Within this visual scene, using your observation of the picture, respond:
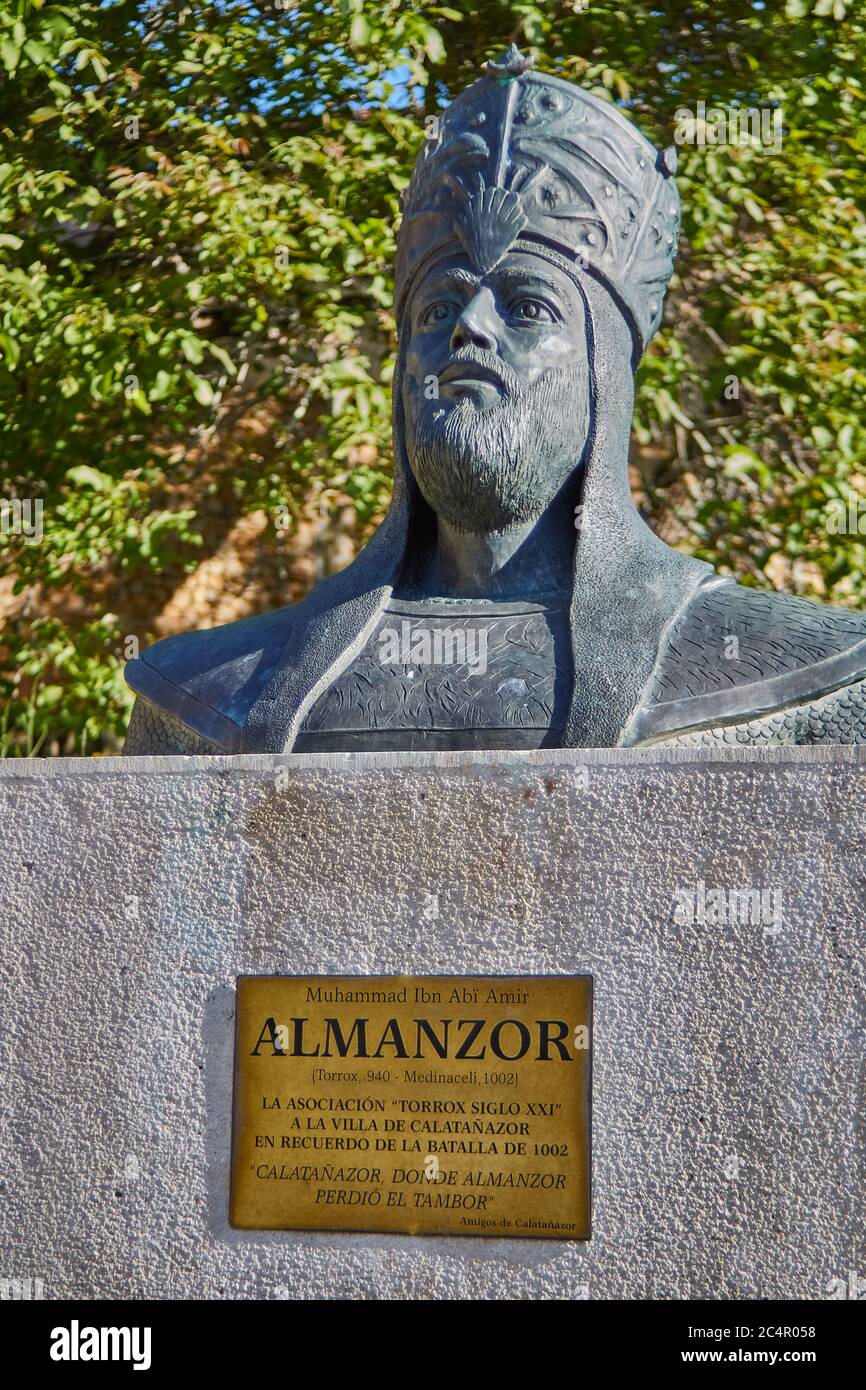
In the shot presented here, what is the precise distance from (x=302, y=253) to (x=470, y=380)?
4.11m

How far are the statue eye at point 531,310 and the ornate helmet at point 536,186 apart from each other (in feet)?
0.32

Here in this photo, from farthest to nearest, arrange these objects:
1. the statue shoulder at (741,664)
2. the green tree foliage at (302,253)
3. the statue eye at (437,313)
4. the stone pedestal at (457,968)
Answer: the green tree foliage at (302,253)
the statue eye at (437,313)
the statue shoulder at (741,664)
the stone pedestal at (457,968)

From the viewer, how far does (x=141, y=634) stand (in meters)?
9.31

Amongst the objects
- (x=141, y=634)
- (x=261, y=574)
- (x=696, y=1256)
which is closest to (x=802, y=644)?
(x=696, y=1256)

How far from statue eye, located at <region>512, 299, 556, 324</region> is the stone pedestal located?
3.56 feet

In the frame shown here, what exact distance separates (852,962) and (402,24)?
5.37 metres

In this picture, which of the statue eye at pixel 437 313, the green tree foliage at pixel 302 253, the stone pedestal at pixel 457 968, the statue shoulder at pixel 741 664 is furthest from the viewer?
the green tree foliage at pixel 302 253

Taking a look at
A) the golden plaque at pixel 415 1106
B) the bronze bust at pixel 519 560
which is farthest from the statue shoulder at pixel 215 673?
the golden plaque at pixel 415 1106

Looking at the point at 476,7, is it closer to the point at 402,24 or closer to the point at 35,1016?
the point at 402,24

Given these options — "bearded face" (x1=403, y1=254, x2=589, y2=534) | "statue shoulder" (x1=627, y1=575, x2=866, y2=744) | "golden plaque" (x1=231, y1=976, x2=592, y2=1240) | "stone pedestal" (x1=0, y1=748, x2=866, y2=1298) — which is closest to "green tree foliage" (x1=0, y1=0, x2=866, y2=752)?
"bearded face" (x1=403, y1=254, x2=589, y2=534)

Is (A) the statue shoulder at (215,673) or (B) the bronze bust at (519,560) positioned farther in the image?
(A) the statue shoulder at (215,673)

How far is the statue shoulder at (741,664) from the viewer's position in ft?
12.2

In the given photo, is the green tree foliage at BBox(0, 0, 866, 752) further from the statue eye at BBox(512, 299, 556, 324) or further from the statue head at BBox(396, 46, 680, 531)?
the statue eye at BBox(512, 299, 556, 324)

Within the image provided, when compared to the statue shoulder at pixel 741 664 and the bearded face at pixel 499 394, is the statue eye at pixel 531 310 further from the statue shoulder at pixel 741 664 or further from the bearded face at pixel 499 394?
the statue shoulder at pixel 741 664
